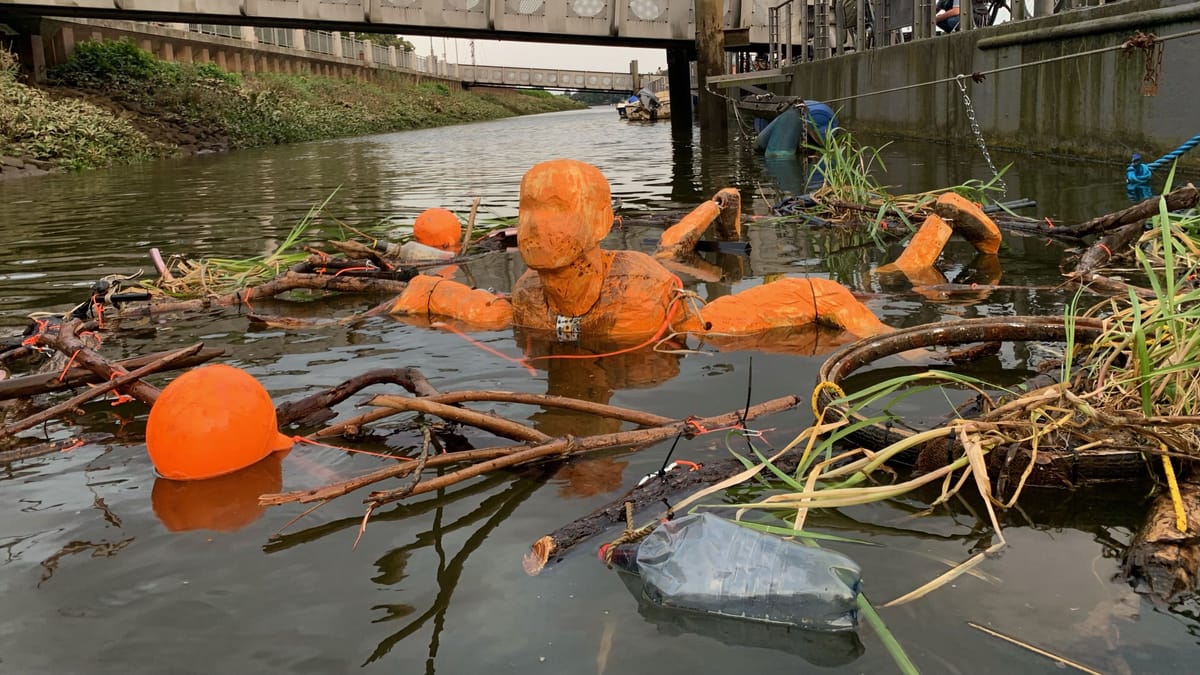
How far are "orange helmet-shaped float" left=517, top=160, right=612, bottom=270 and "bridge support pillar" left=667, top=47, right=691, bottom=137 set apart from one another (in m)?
29.6

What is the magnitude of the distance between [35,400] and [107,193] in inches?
578

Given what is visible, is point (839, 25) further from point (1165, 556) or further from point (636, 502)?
point (1165, 556)

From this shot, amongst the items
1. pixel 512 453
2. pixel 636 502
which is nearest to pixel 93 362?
pixel 512 453

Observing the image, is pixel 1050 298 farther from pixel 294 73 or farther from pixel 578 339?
pixel 294 73

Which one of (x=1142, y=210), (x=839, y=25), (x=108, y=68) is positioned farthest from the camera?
(x=108, y=68)

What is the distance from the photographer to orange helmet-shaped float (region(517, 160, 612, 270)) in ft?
16.5

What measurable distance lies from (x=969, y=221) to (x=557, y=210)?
4434mm

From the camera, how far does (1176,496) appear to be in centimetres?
284

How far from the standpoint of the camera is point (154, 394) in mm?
4379

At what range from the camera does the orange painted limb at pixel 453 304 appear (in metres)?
6.41

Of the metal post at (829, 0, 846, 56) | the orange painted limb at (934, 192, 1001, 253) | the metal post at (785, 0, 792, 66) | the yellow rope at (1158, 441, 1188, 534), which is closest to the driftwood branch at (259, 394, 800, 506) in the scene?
the yellow rope at (1158, 441, 1188, 534)

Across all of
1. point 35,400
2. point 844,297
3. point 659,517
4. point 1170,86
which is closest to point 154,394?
point 35,400

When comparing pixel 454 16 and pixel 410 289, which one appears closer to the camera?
pixel 410 289

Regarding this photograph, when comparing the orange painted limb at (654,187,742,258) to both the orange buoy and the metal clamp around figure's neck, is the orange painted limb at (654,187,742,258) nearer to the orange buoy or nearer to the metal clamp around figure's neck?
the orange buoy
